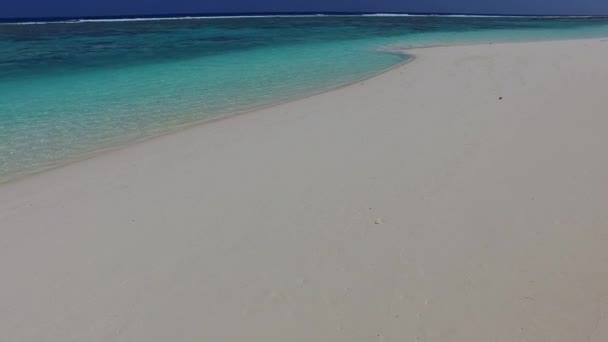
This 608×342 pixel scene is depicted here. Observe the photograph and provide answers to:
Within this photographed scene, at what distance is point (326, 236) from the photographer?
2.89 m

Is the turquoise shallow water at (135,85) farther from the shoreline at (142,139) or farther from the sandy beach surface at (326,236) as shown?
the sandy beach surface at (326,236)

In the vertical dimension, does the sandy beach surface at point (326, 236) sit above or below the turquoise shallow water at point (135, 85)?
above

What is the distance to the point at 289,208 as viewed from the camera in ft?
10.7

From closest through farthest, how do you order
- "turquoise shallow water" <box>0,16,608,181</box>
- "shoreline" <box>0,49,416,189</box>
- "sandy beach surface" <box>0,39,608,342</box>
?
"sandy beach surface" <box>0,39,608,342</box>, "shoreline" <box>0,49,416,189</box>, "turquoise shallow water" <box>0,16,608,181</box>

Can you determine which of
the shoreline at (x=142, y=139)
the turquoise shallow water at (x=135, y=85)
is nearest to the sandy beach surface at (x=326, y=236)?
the shoreline at (x=142, y=139)

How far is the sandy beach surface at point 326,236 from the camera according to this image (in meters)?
2.21

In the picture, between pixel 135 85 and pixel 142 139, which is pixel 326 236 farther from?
pixel 135 85

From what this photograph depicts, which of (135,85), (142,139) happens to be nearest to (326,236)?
(142,139)

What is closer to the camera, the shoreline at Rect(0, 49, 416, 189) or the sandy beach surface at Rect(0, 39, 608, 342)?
the sandy beach surface at Rect(0, 39, 608, 342)

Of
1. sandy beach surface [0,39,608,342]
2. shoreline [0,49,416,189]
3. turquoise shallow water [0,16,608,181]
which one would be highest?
sandy beach surface [0,39,608,342]

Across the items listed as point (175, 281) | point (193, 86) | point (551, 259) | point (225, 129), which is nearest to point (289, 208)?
point (175, 281)

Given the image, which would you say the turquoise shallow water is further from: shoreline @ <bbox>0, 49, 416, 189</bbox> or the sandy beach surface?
the sandy beach surface

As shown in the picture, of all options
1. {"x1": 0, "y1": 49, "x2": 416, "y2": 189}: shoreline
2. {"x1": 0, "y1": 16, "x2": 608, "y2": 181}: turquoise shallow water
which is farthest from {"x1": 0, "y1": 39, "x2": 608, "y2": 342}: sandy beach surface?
{"x1": 0, "y1": 16, "x2": 608, "y2": 181}: turquoise shallow water

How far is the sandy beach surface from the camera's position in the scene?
221cm
